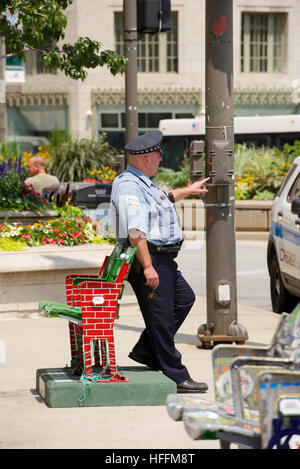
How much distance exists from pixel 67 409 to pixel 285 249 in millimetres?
5181

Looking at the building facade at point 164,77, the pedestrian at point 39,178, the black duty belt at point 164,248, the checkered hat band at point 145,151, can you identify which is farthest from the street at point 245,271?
the building facade at point 164,77

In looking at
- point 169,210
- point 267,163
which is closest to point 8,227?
point 169,210

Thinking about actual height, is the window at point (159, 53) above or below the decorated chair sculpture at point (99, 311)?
above

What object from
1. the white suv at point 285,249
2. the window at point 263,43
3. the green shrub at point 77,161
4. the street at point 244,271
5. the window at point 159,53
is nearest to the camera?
the white suv at point 285,249

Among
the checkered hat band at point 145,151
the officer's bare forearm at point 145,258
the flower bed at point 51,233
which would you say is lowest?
the flower bed at point 51,233

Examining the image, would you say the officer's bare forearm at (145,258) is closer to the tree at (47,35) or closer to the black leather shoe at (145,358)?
the black leather shoe at (145,358)

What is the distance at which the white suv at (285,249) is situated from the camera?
35.5ft

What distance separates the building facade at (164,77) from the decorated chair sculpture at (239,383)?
35.0m

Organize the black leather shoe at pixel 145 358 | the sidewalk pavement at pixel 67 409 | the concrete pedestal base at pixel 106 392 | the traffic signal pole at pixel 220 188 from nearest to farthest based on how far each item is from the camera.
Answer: the sidewalk pavement at pixel 67 409 < the concrete pedestal base at pixel 106 392 < the black leather shoe at pixel 145 358 < the traffic signal pole at pixel 220 188

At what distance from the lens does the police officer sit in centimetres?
682

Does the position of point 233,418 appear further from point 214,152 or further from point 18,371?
point 214,152

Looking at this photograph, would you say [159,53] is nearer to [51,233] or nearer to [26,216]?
[26,216]

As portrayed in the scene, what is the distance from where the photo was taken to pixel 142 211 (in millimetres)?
6805
